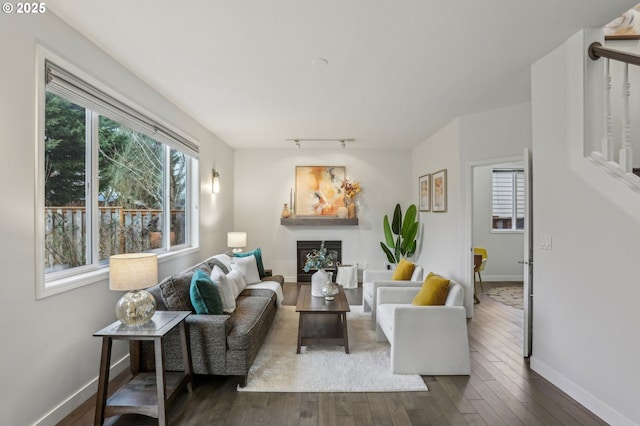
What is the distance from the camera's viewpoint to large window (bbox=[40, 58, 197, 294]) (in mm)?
2289

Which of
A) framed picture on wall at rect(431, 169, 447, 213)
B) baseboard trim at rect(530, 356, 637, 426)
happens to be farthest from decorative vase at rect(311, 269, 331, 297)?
framed picture on wall at rect(431, 169, 447, 213)

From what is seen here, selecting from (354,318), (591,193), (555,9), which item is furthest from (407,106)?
(354,318)

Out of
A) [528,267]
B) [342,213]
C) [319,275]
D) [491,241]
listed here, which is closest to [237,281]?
[319,275]

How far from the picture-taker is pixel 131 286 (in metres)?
2.25

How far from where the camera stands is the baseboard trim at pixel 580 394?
2125 mm

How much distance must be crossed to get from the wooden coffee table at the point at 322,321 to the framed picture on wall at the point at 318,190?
2.56m

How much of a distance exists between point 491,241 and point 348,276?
3.14 metres

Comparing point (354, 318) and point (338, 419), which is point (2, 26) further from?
point (354, 318)

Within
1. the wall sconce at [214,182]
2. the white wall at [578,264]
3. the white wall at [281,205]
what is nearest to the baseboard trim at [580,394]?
the white wall at [578,264]

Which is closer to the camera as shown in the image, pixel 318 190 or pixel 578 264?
pixel 578 264

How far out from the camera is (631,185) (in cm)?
210

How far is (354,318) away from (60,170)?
341 cm

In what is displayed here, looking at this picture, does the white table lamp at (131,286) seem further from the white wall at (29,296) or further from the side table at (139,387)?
the white wall at (29,296)

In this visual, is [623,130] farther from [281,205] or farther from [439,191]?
[281,205]
